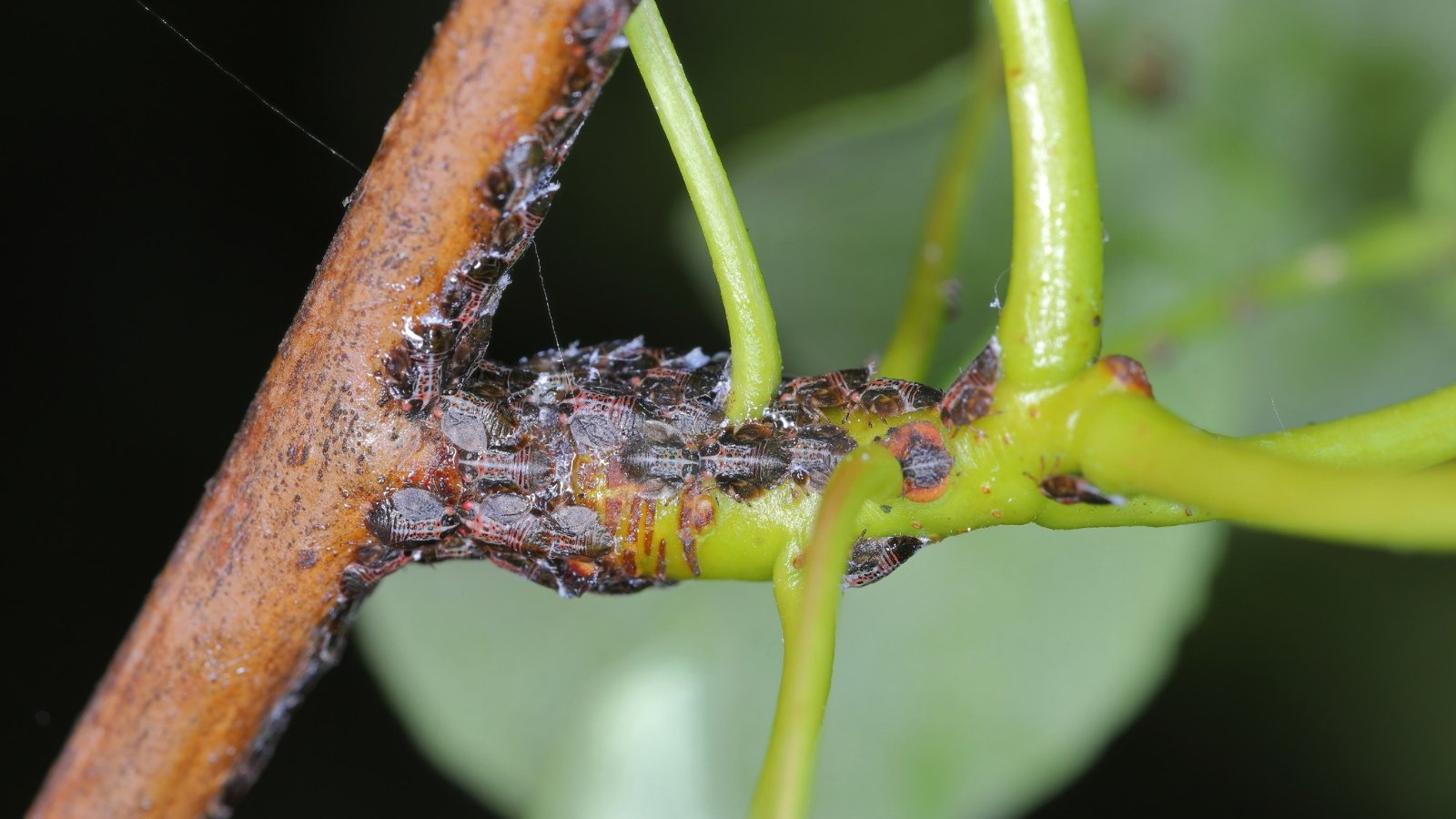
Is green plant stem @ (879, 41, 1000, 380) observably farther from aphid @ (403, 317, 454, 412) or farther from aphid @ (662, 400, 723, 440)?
aphid @ (403, 317, 454, 412)

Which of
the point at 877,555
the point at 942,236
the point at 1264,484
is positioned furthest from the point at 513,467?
the point at 942,236

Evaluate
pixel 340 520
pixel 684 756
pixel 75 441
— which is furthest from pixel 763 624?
pixel 75 441

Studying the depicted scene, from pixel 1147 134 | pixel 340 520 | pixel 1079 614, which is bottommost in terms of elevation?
pixel 340 520

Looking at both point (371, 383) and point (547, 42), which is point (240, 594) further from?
point (547, 42)

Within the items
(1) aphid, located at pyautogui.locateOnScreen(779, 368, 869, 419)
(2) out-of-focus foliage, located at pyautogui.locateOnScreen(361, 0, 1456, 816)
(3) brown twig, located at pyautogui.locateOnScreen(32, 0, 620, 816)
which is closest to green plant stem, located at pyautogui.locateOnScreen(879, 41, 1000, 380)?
(2) out-of-focus foliage, located at pyautogui.locateOnScreen(361, 0, 1456, 816)

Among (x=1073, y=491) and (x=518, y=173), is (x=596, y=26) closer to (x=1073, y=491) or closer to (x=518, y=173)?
(x=518, y=173)

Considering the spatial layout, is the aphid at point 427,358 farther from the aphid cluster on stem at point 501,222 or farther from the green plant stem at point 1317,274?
the green plant stem at point 1317,274
